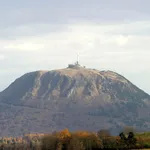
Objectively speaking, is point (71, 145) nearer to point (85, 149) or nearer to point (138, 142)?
point (85, 149)

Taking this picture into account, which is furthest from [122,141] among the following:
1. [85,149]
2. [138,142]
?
[85,149]

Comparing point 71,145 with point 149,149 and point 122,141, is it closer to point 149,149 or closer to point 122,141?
point 122,141

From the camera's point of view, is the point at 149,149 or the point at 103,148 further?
the point at 103,148

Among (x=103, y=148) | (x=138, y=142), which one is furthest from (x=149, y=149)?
(x=103, y=148)

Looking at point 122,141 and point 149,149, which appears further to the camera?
point 122,141

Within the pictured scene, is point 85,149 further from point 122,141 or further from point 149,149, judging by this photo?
point 149,149

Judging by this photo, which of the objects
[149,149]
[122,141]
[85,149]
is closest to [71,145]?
[85,149]

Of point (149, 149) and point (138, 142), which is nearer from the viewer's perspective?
point (149, 149)
